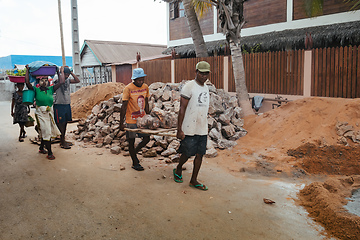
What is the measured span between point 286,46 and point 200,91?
9.94 m

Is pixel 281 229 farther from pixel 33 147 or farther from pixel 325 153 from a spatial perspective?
pixel 33 147

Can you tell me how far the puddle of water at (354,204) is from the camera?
3641mm

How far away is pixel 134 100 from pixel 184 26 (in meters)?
13.4

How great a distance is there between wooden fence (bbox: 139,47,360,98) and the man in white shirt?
5.58 m

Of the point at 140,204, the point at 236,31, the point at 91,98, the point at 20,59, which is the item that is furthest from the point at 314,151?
the point at 20,59

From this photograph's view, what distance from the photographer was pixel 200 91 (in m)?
4.55

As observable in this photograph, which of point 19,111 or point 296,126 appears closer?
point 296,126

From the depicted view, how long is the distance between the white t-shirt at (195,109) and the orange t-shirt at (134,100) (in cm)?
130

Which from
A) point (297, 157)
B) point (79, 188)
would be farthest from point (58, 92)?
point (297, 157)

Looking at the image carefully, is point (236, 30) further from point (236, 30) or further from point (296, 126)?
point (296, 126)

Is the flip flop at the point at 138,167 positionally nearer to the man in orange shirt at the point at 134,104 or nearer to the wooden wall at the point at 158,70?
the man in orange shirt at the point at 134,104

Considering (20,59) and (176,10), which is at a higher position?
(176,10)

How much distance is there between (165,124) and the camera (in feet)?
21.6

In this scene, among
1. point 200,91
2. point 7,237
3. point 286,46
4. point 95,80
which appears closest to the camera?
point 7,237
